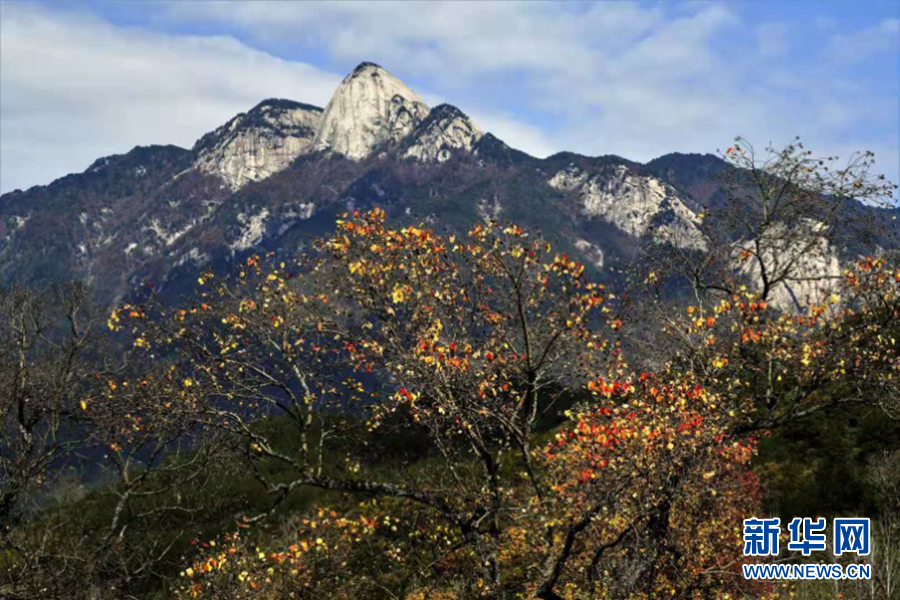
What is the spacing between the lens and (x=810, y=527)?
21344 mm

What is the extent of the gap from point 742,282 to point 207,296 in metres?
18.5

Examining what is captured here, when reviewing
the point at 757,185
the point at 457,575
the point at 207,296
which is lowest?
the point at 457,575

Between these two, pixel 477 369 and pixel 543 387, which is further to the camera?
pixel 543 387

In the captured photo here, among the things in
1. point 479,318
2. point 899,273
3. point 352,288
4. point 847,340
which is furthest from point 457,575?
point 899,273

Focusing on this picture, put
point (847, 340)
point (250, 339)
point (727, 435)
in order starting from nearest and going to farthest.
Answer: point (727, 435) → point (847, 340) → point (250, 339)

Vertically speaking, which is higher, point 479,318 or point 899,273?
point 899,273

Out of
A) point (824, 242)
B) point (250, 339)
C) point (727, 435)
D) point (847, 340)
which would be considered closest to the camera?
point (727, 435)

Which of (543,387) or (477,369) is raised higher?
(477,369)

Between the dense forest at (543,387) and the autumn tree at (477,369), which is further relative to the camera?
the dense forest at (543,387)

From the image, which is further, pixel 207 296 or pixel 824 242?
pixel 824 242

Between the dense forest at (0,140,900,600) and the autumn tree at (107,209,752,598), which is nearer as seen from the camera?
the autumn tree at (107,209,752,598)

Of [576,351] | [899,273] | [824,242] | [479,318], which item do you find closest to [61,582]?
[479,318]

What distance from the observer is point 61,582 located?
20.3m

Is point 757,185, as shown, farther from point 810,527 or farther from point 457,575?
point 457,575
